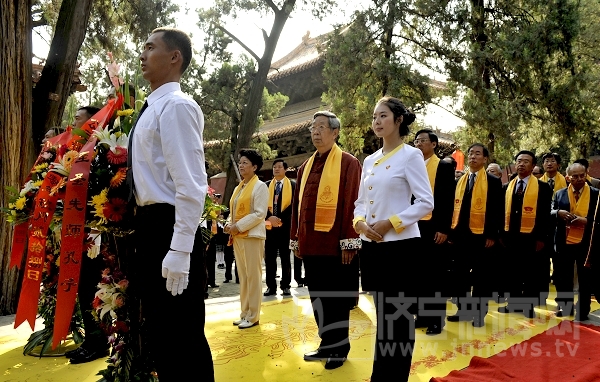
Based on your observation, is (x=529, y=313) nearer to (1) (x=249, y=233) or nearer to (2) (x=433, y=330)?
(2) (x=433, y=330)

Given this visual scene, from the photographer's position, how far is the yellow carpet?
2885 mm

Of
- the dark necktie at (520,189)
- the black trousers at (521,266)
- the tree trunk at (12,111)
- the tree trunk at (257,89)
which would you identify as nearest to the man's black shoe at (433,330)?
the black trousers at (521,266)

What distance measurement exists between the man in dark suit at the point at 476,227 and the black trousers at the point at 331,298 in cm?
168

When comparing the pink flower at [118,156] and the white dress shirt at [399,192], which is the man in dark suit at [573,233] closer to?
the white dress shirt at [399,192]

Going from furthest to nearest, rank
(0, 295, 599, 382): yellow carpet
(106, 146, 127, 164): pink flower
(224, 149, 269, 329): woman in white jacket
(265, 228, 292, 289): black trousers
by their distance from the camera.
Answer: (265, 228, 292, 289): black trousers
(224, 149, 269, 329): woman in white jacket
(0, 295, 599, 382): yellow carpet
(106, 146, 127, 164): pink flower

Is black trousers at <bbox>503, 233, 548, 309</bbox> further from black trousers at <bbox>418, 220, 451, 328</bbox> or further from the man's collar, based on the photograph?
the man's collar

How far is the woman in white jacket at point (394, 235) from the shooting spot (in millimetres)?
2352

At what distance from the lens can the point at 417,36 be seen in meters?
9.57

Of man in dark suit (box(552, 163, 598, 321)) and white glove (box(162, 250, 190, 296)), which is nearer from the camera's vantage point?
white glove (box(162, 250, 190, 296))

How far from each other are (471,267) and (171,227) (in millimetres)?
3626

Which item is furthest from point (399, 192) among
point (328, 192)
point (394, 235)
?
point (328, 192)

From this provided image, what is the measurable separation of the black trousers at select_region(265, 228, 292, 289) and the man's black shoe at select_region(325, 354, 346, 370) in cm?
279

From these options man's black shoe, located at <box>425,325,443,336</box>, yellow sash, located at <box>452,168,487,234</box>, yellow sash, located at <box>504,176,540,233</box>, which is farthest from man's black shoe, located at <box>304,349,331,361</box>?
yellow sash, located at <box>504,176,540,233</box>

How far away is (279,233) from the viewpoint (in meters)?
6.30
